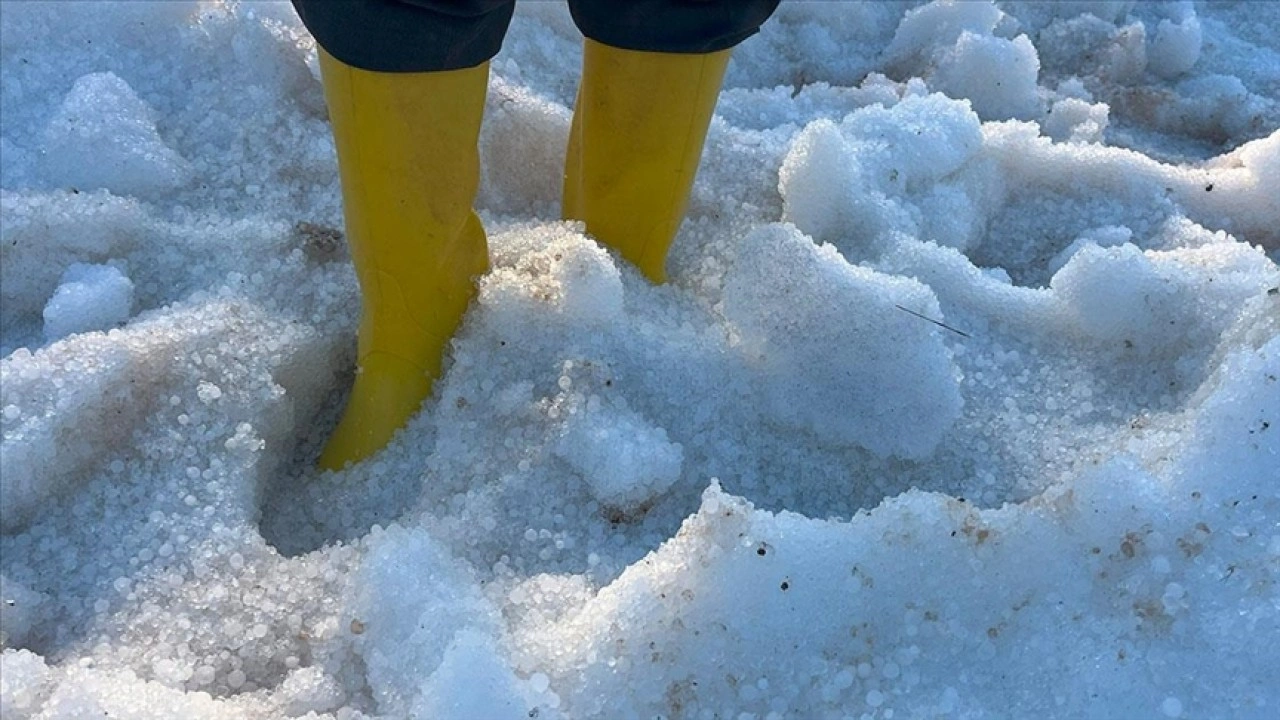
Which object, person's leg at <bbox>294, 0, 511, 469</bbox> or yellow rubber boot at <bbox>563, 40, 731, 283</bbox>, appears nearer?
person's leg at <bbox>294, 0, 511, 469</bbox>

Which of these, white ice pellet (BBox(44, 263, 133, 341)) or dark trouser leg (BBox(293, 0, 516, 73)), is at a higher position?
dark trouser leg (BBox(293, 0, 516, 73))

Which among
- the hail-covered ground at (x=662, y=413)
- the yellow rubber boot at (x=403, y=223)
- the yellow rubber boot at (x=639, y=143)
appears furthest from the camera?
the yellow rubber boot at (x=639, y=143)

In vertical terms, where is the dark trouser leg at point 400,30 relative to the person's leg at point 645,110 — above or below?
above

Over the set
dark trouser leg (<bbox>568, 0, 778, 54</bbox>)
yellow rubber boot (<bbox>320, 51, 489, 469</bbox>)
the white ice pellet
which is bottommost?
the white ice pellet

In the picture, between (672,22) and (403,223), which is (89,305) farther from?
(672,22)

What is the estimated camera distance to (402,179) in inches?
40.2

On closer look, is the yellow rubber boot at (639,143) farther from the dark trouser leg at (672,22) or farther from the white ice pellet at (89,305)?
the white ice pellet at (89,305)

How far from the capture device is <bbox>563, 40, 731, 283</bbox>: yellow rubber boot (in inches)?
43.8

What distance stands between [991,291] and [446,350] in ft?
2.00

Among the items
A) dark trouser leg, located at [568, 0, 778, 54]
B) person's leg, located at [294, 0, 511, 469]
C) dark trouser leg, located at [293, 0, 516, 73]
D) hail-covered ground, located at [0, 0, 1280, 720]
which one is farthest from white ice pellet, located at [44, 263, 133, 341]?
dark trouser leg, located at [568, 0, 778, 54]

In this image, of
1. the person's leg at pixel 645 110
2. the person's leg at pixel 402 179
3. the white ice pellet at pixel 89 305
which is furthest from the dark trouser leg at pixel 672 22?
the white ice pellet at pixel 89 305

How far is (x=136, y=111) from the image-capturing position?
137 cm

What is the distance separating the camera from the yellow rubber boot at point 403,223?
0.97 m

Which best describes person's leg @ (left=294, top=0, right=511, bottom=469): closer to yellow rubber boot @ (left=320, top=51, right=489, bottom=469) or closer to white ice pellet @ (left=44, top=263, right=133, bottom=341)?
yellow rubber boot @ (left=320, top=51, right=489, bottom=469)
